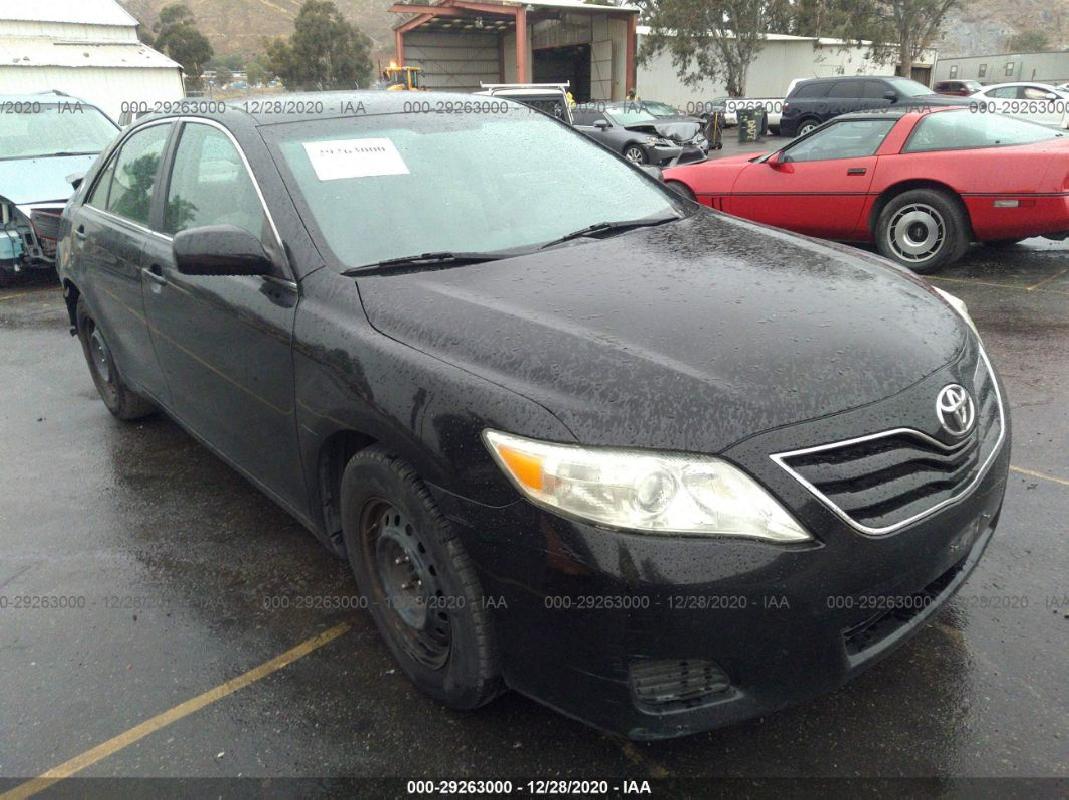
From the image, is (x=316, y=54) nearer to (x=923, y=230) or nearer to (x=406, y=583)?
(x=923, y=230)

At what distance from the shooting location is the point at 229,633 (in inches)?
109

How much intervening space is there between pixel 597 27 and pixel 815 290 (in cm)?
4008

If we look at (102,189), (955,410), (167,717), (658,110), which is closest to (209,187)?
(102,189)

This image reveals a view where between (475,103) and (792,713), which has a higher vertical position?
(475,103)

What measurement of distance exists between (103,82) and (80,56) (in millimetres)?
1760

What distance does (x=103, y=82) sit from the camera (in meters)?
29.3

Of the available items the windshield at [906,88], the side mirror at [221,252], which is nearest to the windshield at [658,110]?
the windshield at [906,88]

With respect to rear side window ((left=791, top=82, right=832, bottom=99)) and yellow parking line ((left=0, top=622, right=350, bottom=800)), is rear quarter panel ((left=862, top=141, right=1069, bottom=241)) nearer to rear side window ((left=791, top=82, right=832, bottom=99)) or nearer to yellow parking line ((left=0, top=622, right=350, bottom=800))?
yellow parking line ((left=0, top=622, right=350, bottom=800))

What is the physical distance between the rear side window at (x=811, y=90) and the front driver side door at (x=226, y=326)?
79.4 feet

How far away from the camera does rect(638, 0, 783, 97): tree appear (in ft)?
121

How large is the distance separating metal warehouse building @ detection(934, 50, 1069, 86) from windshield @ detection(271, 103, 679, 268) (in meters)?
57.5

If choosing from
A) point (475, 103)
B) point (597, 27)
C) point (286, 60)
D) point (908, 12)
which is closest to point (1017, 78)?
point (908, 12)

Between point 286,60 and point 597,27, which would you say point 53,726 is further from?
point 286,60

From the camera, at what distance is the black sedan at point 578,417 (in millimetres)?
1762
